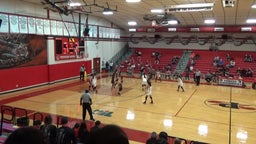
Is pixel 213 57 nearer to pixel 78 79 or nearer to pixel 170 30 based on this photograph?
pixel 170 30

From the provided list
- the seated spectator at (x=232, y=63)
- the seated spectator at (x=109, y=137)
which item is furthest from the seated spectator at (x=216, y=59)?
the seated spectator at (x=109, y=137)

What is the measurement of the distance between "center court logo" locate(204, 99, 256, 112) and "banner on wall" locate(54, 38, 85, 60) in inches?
433

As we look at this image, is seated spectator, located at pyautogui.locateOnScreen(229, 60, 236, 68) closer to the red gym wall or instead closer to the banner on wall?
the banner on wall

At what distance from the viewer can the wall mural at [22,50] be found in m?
15.6

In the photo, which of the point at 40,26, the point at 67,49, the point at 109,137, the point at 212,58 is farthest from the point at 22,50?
the point at 212,58

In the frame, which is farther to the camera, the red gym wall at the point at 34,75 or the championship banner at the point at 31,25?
the championship banner at the point at 31,25

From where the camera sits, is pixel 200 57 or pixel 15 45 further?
pixel 200 57

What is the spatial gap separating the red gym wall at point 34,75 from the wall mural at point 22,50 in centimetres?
42

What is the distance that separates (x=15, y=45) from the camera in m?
16.4

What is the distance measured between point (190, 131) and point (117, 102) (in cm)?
563

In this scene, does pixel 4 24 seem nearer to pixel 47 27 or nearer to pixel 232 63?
pixel 47 27

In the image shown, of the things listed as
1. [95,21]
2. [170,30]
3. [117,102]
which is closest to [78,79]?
[95,21]

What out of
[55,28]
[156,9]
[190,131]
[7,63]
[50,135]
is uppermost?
[156,9]

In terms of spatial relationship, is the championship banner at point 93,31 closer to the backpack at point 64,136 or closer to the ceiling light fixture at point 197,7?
the ceiling light fixture at point 197,7
